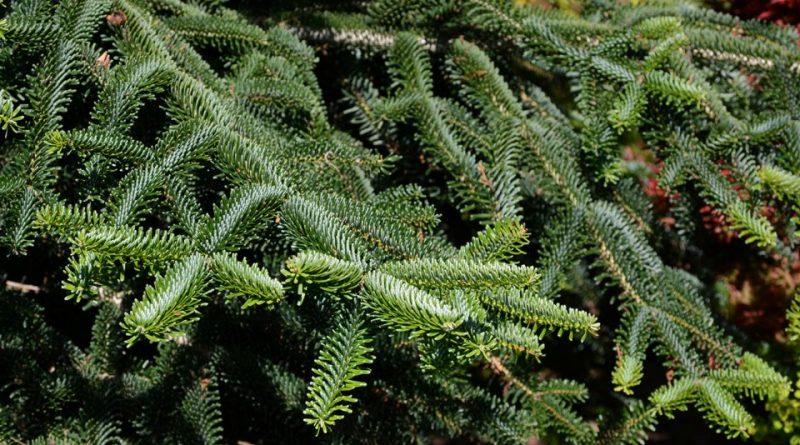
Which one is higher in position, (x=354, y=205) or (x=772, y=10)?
(x=772, y=10)

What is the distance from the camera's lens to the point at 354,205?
1199mm

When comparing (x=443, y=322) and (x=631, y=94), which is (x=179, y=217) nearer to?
(x=443, y=322)

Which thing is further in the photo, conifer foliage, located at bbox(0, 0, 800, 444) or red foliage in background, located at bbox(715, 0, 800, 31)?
red foliage in background, located at bbox(715, 0, 800, 31)

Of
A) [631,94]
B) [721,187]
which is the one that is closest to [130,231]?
[631,94]

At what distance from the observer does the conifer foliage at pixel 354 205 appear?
104cm

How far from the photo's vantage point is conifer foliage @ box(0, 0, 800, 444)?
3.40 ft

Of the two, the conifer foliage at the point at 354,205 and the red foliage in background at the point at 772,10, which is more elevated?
the red foliage in background at the point at 772,10

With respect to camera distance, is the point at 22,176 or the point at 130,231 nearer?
the point at 130,231

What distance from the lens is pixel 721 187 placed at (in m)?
1.60

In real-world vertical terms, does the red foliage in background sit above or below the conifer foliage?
above

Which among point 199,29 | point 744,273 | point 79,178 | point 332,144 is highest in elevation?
point 199,29

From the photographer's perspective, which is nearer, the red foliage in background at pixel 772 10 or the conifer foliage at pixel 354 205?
the conifer foliage at pixel 354 205

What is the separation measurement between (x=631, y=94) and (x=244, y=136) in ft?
3.04

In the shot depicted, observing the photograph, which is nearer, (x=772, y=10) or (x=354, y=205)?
(x=354, y=205)
